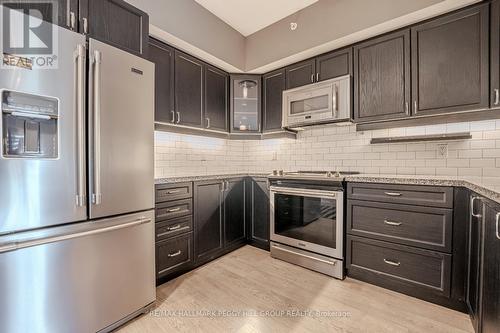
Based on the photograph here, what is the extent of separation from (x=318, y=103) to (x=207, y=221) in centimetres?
183

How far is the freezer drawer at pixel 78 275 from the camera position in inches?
44.6

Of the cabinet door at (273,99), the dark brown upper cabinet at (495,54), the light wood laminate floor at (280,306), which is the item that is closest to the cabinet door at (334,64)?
the cabinet door at (273,99)

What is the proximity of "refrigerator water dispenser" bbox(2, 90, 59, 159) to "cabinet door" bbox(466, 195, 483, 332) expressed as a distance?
2.51 metres

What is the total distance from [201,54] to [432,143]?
265 cm

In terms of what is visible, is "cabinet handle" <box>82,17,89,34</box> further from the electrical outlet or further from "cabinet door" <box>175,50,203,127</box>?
the electrical outlet

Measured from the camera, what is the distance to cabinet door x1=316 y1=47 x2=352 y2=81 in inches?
95.8

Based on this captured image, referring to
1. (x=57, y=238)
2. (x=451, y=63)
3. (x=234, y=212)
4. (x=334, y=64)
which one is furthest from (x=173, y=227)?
(x=451, y=63)

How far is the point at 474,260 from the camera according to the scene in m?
1.49

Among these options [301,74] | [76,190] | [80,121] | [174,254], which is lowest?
[174,254]

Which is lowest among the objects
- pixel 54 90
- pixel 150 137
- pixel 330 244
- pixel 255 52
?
pixel 330 244

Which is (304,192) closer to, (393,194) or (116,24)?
(393,194)

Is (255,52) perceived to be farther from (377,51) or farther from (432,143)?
(432,143)

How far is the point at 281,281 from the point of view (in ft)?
7.11

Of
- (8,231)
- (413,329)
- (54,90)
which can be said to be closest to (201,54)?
(54,90)
